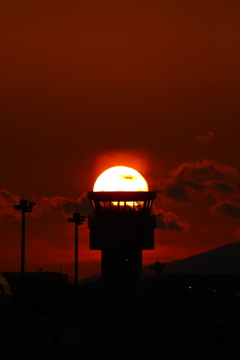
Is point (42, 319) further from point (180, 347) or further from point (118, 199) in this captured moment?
point (118, 199)

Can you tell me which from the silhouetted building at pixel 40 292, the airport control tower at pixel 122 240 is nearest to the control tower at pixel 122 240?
the airport control tower at pixel 122 240

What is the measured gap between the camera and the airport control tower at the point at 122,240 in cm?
14188


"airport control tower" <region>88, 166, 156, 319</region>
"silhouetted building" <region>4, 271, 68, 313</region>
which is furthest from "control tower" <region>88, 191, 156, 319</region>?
→ "silhouetted building" <region>4, 271, 68, 313</region>

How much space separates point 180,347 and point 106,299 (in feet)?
49.5

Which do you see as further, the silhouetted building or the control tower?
the silhouetted building

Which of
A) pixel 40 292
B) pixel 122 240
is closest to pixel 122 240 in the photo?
pixel 122 240

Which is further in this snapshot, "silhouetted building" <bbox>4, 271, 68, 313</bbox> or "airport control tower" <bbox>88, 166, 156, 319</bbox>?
"silhouetted building" <bbox>4, 271, 68, 313</bbox>

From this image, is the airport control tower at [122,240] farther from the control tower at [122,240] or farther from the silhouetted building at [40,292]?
the silhouetted building at [40,292]

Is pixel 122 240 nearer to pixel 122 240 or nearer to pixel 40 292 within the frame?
pixel 122 240

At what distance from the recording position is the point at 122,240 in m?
143

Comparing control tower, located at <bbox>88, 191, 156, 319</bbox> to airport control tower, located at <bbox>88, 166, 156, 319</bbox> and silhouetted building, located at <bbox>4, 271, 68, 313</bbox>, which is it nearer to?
airport control tower, located at <bbox>88, 166, 156, 319</bbox>

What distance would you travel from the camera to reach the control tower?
141875 mm

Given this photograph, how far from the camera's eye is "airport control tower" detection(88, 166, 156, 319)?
5586 inches

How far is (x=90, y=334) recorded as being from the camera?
118m
